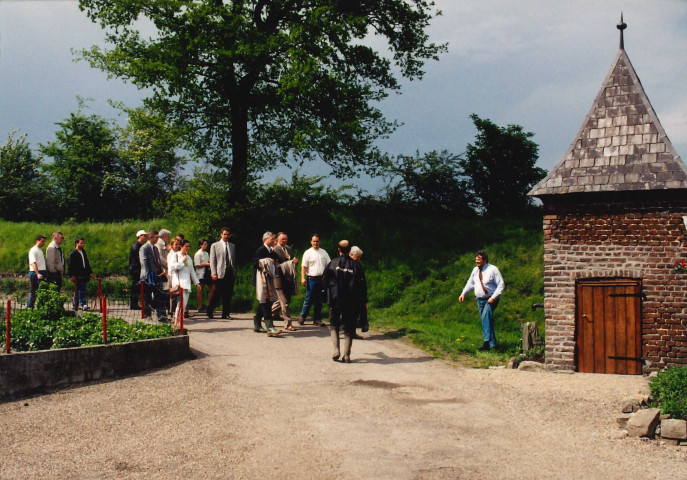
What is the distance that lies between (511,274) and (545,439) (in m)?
12.5

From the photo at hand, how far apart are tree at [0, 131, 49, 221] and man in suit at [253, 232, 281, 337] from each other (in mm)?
22596

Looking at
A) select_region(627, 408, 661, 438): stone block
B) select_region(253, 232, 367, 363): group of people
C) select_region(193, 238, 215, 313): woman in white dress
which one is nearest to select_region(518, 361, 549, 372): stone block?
select_region(253, 232, 367, 363): group of people

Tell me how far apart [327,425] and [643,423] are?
3.90 meters

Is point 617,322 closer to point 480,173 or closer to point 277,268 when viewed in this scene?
point 277,268

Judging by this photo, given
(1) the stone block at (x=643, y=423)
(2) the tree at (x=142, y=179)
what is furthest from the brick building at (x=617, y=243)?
(2) the tree at (x=142, y=179)

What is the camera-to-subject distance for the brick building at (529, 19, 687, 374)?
41.7 feet

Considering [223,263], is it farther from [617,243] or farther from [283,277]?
[617,243]

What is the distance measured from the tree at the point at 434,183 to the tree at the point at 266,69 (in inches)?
59.9

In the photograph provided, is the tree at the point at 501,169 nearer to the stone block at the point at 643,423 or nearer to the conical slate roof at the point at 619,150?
the conical slate roof at the point at 619,150

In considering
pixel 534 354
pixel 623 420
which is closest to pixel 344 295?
pixel 534 354

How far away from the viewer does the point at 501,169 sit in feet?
84.9

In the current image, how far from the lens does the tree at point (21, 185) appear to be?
33.6 m

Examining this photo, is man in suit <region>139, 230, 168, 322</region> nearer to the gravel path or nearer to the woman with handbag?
the woman with handbag

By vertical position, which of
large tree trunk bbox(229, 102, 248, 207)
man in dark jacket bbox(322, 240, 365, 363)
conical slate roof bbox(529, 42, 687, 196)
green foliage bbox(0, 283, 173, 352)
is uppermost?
large tree trunk bbox(229, 102, 248, 207)
